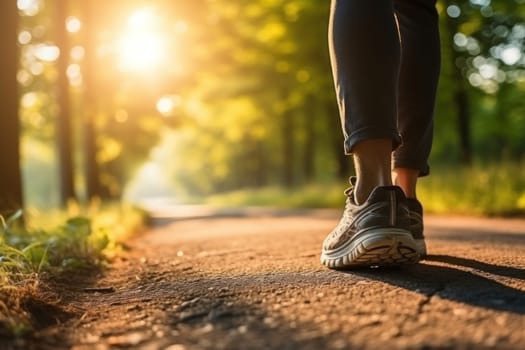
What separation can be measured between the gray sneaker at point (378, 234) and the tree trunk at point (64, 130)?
1086cm

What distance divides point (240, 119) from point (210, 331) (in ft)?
90.9

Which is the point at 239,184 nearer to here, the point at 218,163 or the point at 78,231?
the point at 218,163

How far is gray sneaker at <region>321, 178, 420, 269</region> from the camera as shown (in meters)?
2.22

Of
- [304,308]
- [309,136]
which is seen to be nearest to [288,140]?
[309,136]

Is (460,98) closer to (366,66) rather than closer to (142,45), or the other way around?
(142,45)

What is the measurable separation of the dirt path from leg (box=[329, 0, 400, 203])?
1.31 feet

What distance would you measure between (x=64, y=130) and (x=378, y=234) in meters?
11.6

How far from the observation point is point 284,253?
3.35m

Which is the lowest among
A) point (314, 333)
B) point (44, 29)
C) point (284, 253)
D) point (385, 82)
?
point (284, 253)

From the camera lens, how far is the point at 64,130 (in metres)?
12.8

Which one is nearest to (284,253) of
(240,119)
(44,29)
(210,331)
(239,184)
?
(210,331)

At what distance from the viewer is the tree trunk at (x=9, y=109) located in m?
5.85

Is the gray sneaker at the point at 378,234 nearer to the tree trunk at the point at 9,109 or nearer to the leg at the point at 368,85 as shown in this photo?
the leg at the point at 368,85

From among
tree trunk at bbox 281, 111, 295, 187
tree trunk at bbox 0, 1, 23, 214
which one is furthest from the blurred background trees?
tree trunk at bbox 0, 1, 23, 214
